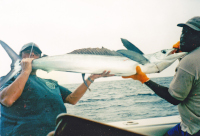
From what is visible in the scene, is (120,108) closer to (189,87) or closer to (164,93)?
(164,93)

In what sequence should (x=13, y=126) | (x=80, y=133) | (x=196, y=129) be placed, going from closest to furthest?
(x=80, y=133), (x=196, y=129), (x=13, y=126)

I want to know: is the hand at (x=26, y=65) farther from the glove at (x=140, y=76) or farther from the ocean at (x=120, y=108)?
the glove at (x=140, y=76)

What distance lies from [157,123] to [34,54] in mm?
1497

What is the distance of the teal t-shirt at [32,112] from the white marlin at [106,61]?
201mm

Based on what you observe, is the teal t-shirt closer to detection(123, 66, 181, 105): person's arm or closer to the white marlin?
the white marlin

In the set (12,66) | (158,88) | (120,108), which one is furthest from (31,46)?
(120,108)

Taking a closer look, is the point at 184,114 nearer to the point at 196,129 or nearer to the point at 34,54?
the point at 196,129

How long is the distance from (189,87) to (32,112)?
119 cm

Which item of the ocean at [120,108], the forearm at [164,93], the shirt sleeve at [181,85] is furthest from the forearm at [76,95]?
the shirt sleeve at [181,85]

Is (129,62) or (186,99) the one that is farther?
(129,62)

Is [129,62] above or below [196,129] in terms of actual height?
above

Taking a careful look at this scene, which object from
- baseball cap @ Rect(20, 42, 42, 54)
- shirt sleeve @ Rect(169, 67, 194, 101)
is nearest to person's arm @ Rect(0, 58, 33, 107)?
baseball cap @ Rect(20, 42, 42, 54)

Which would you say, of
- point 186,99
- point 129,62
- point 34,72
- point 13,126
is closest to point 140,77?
point 129,62

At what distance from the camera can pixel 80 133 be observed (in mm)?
605
